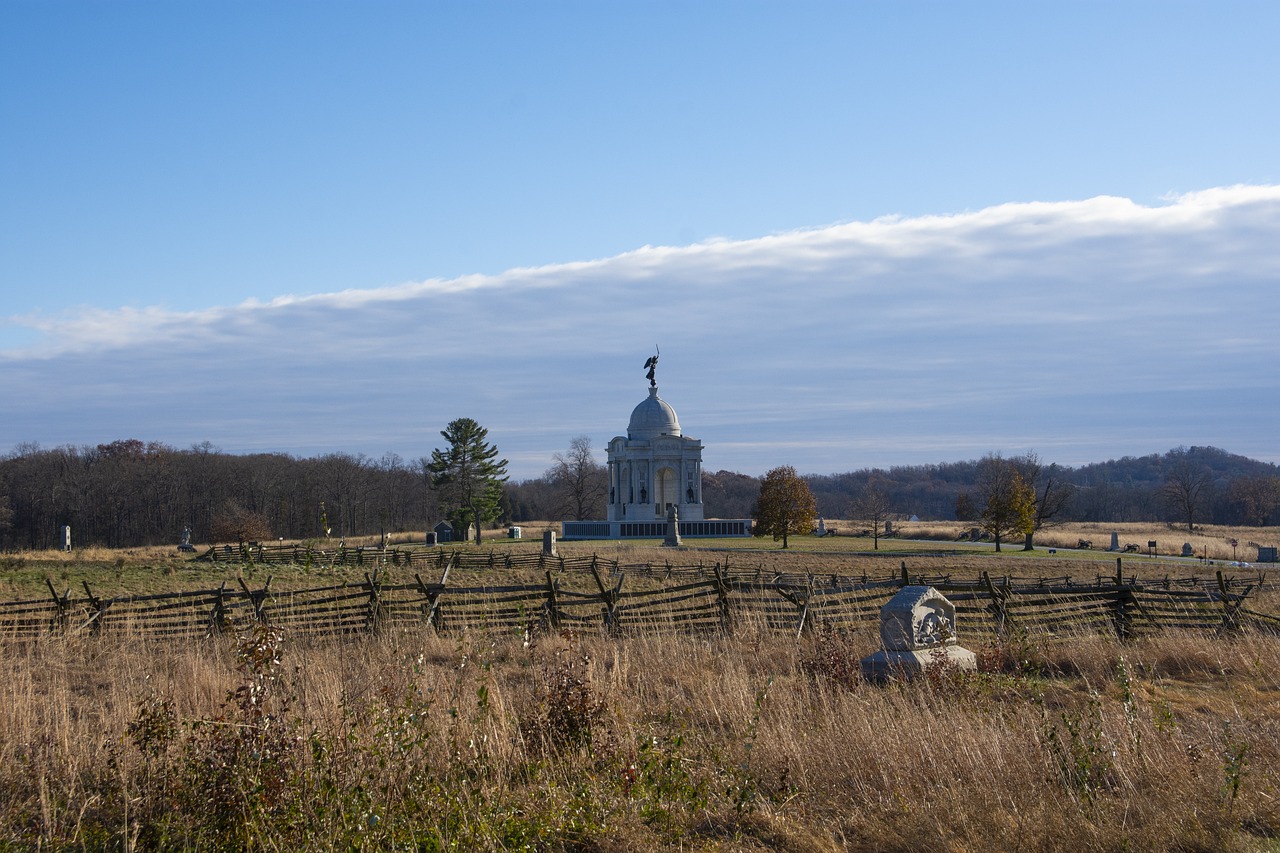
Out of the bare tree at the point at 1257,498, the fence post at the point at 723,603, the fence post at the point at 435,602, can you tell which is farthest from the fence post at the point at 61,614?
the bare tree at the point at 1257,498

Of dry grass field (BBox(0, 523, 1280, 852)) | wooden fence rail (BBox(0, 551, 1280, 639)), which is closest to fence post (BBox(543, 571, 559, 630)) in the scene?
wooden fence rail (BBox(0, 551, 1280, 639))

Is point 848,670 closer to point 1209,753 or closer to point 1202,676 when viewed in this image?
point 1209,753

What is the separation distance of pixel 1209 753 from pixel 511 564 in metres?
33.4

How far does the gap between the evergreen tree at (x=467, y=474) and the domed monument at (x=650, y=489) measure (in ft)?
20.5

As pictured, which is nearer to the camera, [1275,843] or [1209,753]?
[1275,843]

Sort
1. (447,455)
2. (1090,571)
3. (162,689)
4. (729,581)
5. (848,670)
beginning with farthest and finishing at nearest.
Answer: (447,455)
(1090,571)
(729,581)
(848,670)
(162,689)

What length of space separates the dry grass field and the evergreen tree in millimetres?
57351

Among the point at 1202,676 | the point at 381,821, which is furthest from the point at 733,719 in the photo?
the point at 1202,676

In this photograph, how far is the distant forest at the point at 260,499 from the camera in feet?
268

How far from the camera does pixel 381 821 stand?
17.7ft

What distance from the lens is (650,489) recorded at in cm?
6469

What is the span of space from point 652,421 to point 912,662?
57117mm

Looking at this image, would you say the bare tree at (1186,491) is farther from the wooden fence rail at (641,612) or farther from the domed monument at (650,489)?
the wooden fence rail at (641,612)

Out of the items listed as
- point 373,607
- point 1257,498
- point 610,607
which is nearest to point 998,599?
point 610,607
